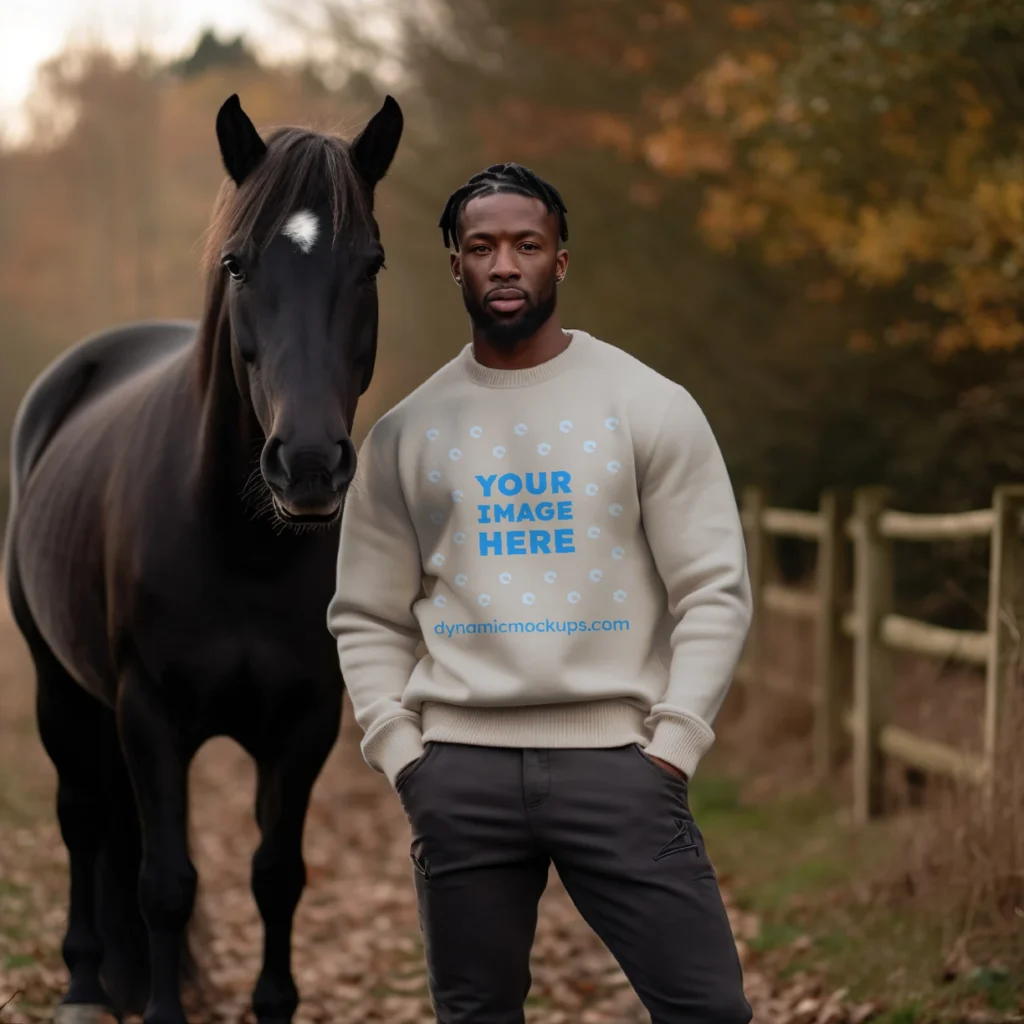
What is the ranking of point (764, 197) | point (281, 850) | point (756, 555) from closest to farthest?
point (281, 850) < point (764, 197) < point (756, 555)

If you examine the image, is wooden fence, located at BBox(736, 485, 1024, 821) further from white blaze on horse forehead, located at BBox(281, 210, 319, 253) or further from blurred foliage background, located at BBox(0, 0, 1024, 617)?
white blaze on horse forehead, located at BBox(281, 210, 319, 253)

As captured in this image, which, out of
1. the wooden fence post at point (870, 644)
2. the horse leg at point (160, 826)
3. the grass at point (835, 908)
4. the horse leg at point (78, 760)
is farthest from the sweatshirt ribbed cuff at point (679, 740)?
the wooden fence post at point (870, 644)

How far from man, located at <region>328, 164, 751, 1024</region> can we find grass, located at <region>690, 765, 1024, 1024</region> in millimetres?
1847

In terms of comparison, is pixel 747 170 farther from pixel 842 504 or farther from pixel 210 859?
pixel 210 859

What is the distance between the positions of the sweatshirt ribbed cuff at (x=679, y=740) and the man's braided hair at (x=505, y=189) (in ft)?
2.87

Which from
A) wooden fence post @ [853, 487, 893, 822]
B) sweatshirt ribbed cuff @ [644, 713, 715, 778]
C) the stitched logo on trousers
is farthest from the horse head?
wooden fence post @ [853, 487, 893, 822]

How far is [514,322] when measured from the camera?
2701 millimetres

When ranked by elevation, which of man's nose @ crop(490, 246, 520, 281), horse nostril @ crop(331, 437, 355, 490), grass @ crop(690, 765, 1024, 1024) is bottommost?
grass @ crop(690, 765, 1024, 1024)

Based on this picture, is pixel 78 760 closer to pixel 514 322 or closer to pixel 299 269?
pixel 299 269

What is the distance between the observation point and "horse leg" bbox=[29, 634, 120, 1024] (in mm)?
5062

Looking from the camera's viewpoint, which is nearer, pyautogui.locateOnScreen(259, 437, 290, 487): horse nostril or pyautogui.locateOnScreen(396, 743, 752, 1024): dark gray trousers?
pyautogui.locateOnScreen(396, 743, 752, 1024): dark gray trousers

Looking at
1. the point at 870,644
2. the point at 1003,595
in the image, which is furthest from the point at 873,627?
the point at 1003,595

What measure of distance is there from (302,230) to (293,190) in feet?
0.34

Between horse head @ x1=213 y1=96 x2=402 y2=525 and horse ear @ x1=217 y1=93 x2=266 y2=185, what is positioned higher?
horse ear @ x1=217 y1=93 x2=266 y2=185
